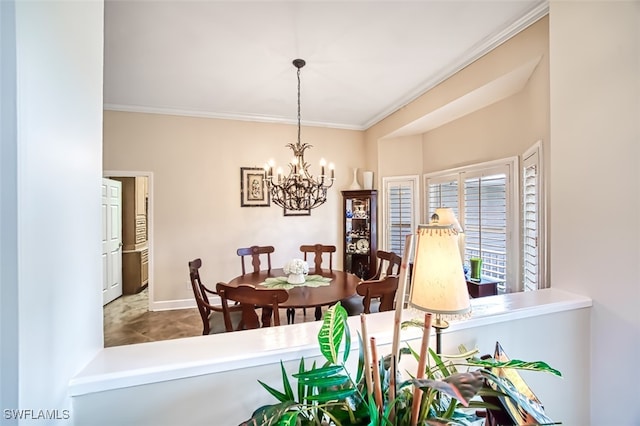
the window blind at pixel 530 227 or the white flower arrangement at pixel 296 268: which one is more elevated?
the window blind at pixel 530 227

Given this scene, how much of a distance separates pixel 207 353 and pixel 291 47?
2520 millimetres

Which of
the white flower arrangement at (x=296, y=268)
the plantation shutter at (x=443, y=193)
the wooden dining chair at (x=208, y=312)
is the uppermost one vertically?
the plantation shutter at (x=443, y=193)

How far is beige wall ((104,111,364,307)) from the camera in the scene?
13.4 feet

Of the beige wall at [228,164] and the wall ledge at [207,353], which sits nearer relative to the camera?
the wall ledge at [207,353]

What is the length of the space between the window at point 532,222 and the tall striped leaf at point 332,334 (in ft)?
7.06

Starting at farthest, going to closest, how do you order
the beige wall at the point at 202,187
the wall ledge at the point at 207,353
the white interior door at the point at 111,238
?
the white interior door at the point at 111,238 < the beige wall at the point at 202,187 < the wall ledge at the point at 207,353

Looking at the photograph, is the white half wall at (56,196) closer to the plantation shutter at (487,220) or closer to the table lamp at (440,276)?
the table lamp at (440,276)

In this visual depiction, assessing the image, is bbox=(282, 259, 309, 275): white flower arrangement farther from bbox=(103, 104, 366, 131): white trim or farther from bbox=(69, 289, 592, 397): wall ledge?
bbox=(103, 104, 366, 131): white trim

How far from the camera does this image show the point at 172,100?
382 centimetres

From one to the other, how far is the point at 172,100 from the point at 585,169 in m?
4.28

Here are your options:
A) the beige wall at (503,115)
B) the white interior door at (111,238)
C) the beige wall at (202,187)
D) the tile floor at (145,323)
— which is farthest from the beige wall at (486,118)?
the white interior door at (111,238)

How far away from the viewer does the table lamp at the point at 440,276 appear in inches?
36.9

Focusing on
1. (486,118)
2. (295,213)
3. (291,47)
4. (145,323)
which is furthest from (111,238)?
(486,118)

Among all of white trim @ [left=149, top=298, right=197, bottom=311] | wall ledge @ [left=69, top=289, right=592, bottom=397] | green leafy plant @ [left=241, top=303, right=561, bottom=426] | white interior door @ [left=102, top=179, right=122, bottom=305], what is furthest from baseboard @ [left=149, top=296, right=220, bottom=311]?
green leafy plant @ [left=241, top=303, right=561, bottom=426]
